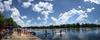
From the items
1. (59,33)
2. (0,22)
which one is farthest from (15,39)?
(59,33)

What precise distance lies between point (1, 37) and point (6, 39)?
13.3 inches

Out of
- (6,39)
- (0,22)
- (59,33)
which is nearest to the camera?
(6,39)

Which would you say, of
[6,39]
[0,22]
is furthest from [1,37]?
[0,22]

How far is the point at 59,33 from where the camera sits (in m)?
25.3

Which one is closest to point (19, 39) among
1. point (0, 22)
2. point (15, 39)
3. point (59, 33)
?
point (15, 39)

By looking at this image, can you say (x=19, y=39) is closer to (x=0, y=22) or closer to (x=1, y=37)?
(x=1, y=37)

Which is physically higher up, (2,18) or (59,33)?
(2,18)

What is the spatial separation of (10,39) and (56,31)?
→ 15.2 meters

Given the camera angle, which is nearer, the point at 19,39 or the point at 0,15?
the point at 19,39

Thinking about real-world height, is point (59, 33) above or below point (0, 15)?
below

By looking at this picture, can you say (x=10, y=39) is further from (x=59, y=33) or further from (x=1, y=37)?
(x=59, y=33)

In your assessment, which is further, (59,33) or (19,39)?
(59,33)

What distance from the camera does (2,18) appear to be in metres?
17.0

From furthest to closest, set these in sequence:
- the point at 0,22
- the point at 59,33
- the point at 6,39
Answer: the point at 59,33 → the point at 0,22 → the point at 6,39
